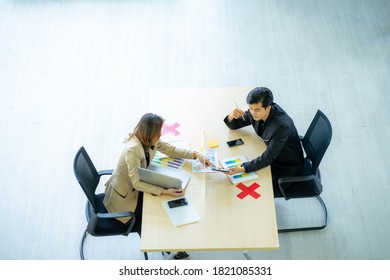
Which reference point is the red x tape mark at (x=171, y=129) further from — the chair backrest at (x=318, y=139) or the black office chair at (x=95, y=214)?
the chair backrest at (x=318, y=139)

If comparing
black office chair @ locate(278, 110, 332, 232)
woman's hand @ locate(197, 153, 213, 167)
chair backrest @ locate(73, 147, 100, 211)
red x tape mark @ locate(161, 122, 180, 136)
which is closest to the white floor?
black office chair @ locate(278, 110, 332, 232)

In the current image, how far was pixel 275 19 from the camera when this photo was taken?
17.7 feet

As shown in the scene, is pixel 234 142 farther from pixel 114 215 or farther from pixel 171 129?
pixel 114 215

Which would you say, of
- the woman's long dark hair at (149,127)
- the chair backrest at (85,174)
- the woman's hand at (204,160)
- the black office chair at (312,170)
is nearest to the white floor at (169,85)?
the black office chair at (312,170)

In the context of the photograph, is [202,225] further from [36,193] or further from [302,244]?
[36,193]

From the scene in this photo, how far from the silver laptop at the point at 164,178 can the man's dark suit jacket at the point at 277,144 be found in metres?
0.47

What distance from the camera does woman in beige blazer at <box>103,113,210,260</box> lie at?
290cm

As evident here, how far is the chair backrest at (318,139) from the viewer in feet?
10.1

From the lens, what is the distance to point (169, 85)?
4770 millimetres

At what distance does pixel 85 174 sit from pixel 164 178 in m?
0.60

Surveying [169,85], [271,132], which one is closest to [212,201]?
[271,132]

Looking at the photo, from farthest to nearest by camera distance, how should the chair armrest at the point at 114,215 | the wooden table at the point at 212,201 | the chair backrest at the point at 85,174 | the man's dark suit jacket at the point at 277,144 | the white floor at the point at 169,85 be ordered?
the white floor at the point at 169,85, the man's dark suit jacket at the point at 277,144, the chair armrest at the point at 114,215, the chair backrest at the point at 85,174, the wooden table at the point at 212,201

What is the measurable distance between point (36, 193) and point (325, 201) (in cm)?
276
